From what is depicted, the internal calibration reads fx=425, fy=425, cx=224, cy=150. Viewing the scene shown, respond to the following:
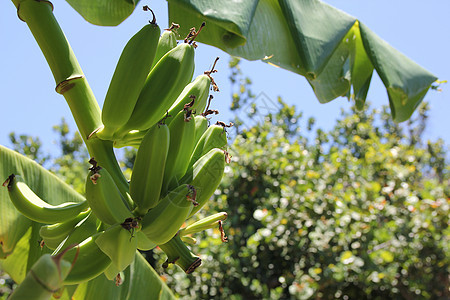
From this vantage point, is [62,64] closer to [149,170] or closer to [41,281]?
[149,170]

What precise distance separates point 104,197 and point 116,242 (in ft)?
0.20

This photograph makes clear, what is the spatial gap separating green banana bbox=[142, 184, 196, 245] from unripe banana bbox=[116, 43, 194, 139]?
0.43 feet

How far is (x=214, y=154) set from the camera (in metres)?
0.66

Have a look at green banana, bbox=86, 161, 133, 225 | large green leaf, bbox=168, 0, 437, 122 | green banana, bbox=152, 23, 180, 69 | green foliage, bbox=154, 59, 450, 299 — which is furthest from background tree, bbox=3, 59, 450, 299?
green banana, bbox=86, 161, 133, 225

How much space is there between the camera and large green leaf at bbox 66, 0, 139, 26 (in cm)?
63

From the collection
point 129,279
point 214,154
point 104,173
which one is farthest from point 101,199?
point 129,279

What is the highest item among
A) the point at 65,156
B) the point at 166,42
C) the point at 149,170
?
the point at 166,42

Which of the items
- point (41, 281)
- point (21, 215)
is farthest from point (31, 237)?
point (41, 281)

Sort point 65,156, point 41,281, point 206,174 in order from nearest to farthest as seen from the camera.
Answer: point 41,281 → point 206,174 → point 65,156

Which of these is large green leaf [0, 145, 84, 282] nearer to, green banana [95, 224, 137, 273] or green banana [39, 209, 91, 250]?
green banana [39, 209, 91, 250]

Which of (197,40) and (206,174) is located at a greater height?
(197,40)

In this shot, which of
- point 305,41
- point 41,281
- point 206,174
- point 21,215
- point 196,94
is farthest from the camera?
point 21,215

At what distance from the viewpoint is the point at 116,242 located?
1.82 feet

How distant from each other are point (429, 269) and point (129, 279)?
2114 millimetres
